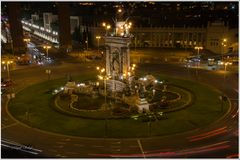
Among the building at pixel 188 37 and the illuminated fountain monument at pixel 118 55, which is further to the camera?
the building at pixel 188 37

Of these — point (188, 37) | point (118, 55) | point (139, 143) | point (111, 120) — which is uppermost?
point (188, 37)

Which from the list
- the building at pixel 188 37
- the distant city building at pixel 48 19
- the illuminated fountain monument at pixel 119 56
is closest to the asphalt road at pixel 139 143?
the illuminated fountain monument at pixel 119 56

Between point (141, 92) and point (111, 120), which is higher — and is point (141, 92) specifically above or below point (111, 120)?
above

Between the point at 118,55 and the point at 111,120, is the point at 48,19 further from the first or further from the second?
the point at 111,120

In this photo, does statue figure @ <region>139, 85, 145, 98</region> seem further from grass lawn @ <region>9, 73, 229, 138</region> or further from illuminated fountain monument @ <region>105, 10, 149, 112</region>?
grass lawn @ <region>9, 73, 229, 138</region>

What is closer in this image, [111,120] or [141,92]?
[111,120]

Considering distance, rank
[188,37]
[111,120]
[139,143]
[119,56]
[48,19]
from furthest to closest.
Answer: [48,19] < [188,37] < [119,56] < [111,120] < [139,143]

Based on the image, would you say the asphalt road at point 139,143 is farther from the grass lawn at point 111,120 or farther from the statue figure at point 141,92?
the statue figure at point 141,92

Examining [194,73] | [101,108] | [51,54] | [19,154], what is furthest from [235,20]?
[19,154]

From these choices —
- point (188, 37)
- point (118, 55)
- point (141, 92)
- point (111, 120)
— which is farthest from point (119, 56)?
point (188, 37)
